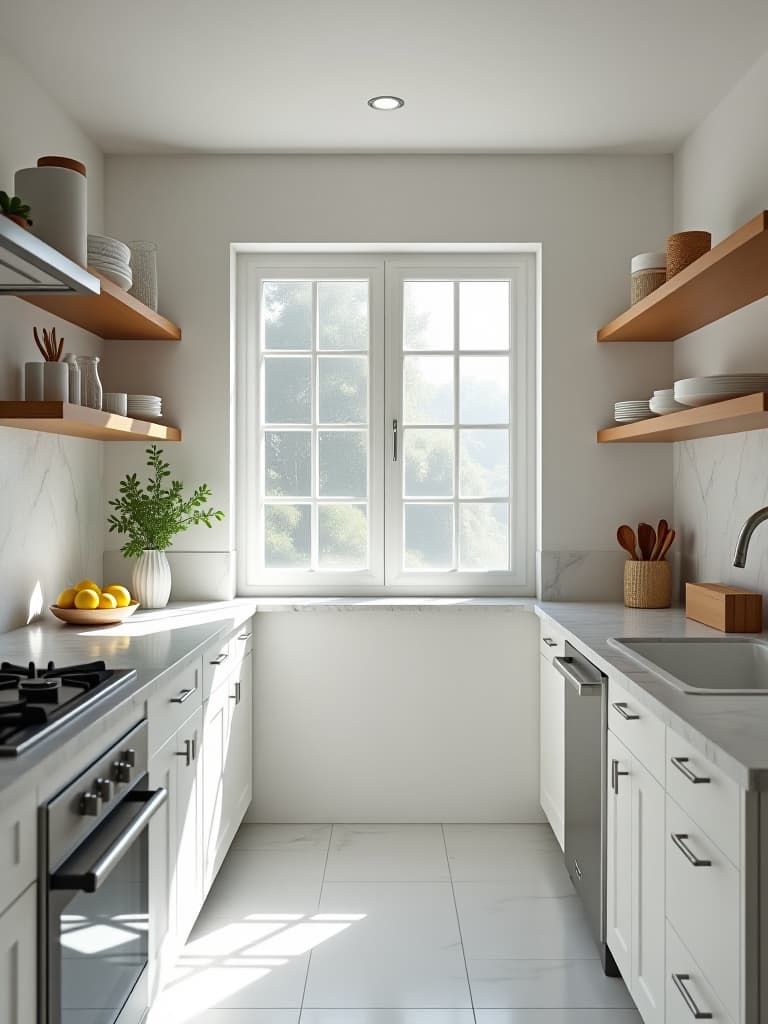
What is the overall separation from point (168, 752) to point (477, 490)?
76.4 inches

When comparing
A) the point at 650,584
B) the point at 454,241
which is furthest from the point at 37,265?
the point at 650,584

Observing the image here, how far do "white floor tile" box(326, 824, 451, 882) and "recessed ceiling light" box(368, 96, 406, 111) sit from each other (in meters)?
2.69

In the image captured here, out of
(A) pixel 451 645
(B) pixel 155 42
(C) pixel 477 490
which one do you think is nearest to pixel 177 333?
(B) pixel 155 42

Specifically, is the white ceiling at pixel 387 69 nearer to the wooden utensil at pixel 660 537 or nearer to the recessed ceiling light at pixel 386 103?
the recessed ceiling light at pixel 386 103

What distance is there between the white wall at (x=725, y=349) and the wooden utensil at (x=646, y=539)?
0.46ft

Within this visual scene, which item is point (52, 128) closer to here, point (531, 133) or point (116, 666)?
point (531, 133)

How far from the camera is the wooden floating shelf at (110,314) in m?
2.77

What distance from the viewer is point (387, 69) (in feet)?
9.43

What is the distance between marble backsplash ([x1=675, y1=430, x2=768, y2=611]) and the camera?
110 inches

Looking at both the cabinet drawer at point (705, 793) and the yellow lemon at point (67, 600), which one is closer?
the cabinet drawer at point (705, 793)

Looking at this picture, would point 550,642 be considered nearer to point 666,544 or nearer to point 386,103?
point 666,544

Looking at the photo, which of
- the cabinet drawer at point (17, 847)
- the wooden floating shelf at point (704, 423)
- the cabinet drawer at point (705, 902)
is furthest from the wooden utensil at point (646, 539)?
the cabinet drawer at point (17, 847)

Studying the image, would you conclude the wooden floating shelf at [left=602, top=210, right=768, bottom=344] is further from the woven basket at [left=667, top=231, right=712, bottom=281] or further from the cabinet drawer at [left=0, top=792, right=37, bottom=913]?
the cabinet drawer at [left=0, top=792, right=37, bottom=913]

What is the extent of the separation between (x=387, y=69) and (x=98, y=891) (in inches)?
98.7
